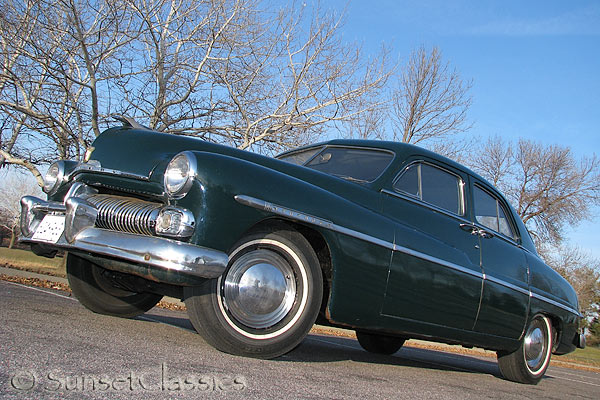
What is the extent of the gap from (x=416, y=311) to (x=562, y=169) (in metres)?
28.4

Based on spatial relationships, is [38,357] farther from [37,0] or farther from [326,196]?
[37,0]

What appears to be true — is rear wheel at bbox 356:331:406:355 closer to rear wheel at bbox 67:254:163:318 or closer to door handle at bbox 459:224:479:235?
door handle at bbox 459:224:479:235

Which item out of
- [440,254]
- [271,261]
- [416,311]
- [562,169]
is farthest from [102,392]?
[562,169]

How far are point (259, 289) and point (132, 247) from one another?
0.71 metres

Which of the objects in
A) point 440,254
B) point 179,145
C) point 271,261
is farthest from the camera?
point 440,254

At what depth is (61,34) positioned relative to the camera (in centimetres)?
1111

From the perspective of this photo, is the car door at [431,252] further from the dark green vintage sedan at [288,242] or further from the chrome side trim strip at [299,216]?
the chrome side trim strip at [299,216]

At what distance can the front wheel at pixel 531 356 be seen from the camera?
4918 millimetres

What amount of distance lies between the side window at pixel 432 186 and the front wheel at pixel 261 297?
4.43ft

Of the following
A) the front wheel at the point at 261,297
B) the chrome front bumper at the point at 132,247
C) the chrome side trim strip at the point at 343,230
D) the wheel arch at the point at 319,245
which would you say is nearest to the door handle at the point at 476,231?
the chrome side trim strip at the point at 343,230

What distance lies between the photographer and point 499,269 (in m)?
4.62

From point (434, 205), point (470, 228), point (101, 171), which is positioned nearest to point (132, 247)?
point (101, 171)

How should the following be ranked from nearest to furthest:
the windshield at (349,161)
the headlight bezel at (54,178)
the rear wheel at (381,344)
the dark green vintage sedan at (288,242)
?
the dark green vintage sedan at (288,242)
the headlight bezel at (54,178)
the windshield at (349,161)
the rear wheel at (381,344)

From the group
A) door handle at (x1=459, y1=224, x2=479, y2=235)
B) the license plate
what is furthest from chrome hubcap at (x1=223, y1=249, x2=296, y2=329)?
door handle at (x1=459, y1=224, x2=479, y2=235)
